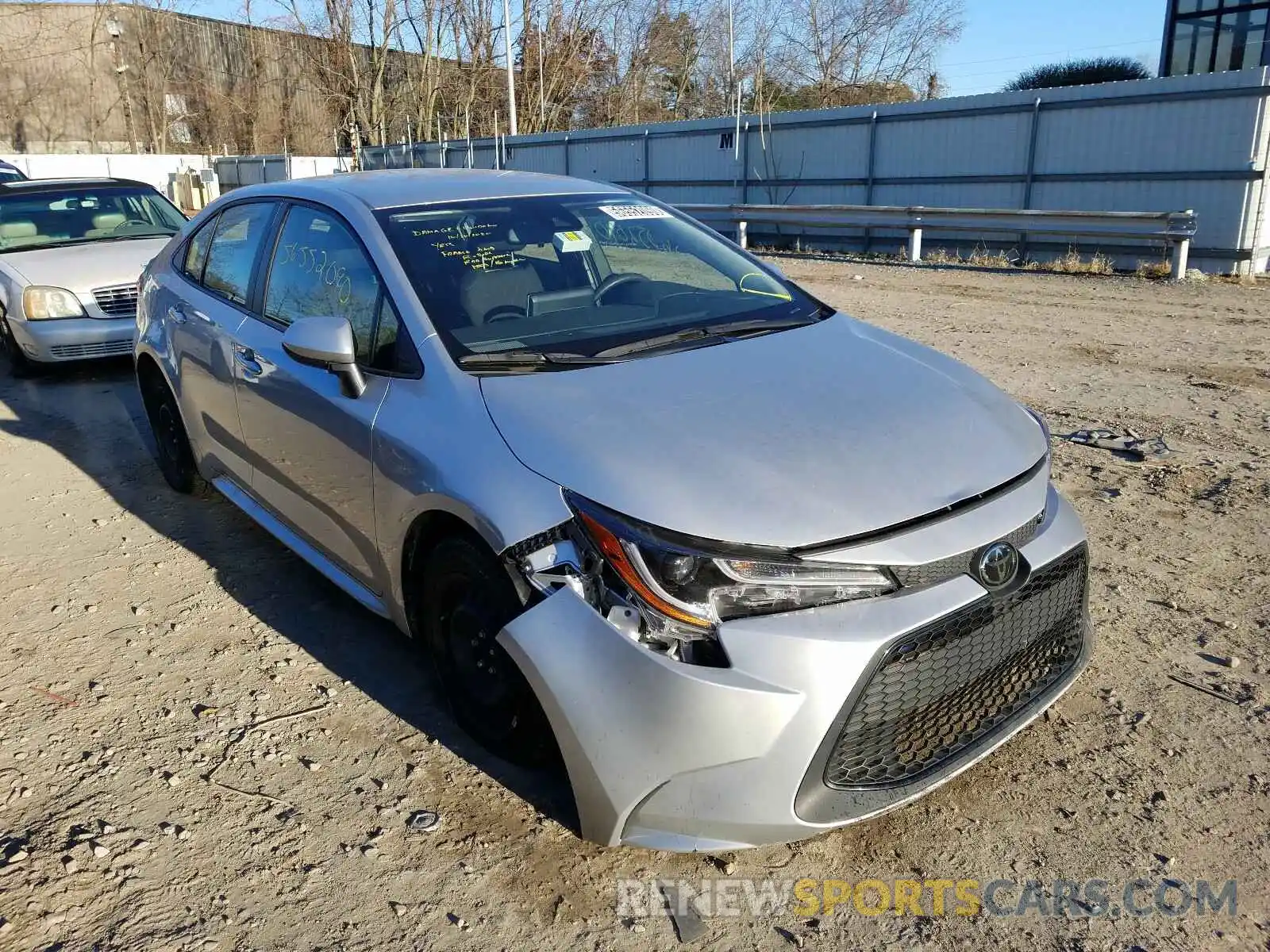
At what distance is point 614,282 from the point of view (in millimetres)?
3688

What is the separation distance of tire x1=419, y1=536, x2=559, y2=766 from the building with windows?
2032cm

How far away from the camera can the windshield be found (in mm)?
8859

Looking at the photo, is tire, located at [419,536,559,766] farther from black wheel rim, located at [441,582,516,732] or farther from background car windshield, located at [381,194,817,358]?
background car windshield, located at [381,194,817,358]

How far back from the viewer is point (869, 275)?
532 inches

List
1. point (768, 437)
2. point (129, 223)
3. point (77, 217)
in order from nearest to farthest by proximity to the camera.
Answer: point (768, 437)
point (77, 217)
point (129, 223)

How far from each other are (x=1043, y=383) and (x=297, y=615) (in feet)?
17.8

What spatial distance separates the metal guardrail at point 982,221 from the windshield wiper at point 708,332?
10349 mm

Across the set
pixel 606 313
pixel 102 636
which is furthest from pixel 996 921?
pixel 102 636

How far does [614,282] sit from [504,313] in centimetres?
54

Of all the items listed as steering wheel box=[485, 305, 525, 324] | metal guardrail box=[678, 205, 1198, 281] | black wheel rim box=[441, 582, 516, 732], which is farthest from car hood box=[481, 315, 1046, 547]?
metal guardrail box=[678, 205, 1198, 281]

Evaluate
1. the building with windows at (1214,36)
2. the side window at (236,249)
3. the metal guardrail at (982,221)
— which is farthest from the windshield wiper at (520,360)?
the building with windows at (1214,36)

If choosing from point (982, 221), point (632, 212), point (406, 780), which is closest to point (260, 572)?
point (406, 780)

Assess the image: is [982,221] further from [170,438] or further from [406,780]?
[406,780]

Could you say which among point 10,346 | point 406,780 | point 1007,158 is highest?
point 1007,158
